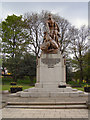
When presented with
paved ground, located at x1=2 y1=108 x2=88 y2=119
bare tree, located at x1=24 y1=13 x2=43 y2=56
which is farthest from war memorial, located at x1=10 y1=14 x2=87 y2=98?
bare tree, located at x1=24 y1=13 x2=43 y2=56

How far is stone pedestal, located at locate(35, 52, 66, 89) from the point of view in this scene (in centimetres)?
1322

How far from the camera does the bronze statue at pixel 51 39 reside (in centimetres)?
1399

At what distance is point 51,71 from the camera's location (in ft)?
43.9

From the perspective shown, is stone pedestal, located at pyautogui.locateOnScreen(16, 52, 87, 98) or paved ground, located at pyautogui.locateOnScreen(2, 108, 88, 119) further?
stone pedestal, located at pyautogui.locateOnScreen(16, 52, 87, 98)

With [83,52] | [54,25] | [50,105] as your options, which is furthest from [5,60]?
[50,105]

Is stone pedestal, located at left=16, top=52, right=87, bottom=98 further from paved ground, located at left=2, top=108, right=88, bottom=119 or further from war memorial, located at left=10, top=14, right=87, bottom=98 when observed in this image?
paved ground, located at left=2, top=108, right=88, bottom=119

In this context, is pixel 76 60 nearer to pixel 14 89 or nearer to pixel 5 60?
pixel 5 60

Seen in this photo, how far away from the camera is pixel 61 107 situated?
8.10 metres

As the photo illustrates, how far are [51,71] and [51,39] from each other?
3080mm

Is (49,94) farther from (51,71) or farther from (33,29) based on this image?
(33,29)

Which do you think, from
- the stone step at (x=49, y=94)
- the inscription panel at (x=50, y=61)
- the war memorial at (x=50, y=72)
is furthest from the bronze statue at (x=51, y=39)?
the stone step at (x=49, y=94)

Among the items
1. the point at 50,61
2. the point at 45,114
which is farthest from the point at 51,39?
the point at 45,114

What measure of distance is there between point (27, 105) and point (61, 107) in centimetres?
198

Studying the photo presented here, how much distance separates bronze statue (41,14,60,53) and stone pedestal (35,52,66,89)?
619mm
